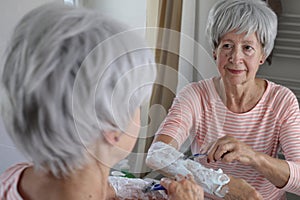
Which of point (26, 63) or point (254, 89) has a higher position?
point (26, 63)

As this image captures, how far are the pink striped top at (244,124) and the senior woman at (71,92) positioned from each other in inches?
25.1

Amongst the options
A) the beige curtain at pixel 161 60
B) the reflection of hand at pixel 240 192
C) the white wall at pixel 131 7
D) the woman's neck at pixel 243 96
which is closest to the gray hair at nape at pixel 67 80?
the beige curtain at pixel 161 60

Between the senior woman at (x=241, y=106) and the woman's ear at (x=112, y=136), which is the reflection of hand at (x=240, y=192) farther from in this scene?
the woman's ear at (x=112, y=136)

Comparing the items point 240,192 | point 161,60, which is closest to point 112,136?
point 161,60

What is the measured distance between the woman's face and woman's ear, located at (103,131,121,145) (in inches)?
29.6

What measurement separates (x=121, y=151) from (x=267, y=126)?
2.48 ft

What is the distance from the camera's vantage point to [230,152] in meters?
1.27

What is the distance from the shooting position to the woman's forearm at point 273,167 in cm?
129

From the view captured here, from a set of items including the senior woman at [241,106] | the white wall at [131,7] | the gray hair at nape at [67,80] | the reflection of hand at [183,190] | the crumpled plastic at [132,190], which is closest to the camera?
the gray hair at nape at [67,80]

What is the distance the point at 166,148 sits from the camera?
1310 mm

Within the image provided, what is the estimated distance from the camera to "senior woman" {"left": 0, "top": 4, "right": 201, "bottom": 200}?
702 millimetres

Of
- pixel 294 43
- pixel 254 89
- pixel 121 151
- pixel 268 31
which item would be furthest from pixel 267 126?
pixel 294 43

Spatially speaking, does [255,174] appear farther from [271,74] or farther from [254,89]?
[271,74]

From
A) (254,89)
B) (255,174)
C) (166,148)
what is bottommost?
(255,174)
